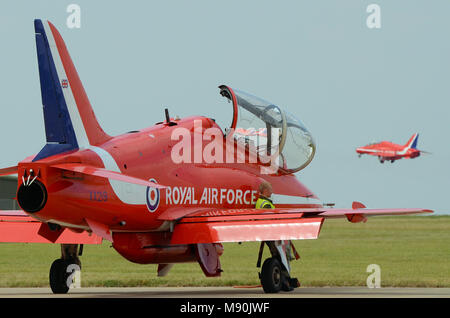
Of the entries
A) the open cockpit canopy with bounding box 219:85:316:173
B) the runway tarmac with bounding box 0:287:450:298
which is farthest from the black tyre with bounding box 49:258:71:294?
the open cockpit canopy with bounding box 219:85:316:173

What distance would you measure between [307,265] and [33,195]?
17.5 meters

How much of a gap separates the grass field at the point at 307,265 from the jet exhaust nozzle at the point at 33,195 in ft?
24.5

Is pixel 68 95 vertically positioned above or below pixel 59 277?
above

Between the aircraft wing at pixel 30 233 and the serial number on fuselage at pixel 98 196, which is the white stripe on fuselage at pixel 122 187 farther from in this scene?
the aircraft wing at pixel 30 233

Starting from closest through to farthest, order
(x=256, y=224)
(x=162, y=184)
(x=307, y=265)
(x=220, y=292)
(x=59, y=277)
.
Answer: (x=256, y=224)
(x=162, y=184)
(x=59, y=277)
(x=220, y=292)
(x=307, y=265)

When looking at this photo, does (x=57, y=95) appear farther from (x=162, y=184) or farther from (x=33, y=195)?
(x=162, y=184)

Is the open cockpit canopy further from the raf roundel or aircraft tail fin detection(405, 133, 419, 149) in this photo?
aircraft tail fin detection(405, 133, 419, 149)

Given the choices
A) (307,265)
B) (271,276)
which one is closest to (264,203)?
(271,276)

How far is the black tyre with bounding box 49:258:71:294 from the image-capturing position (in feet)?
59.5

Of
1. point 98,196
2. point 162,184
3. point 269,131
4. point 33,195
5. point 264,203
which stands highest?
point 269,131

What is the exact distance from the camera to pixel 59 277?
18141 mm

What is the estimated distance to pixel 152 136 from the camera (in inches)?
674

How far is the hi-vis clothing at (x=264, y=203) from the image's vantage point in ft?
61.3
